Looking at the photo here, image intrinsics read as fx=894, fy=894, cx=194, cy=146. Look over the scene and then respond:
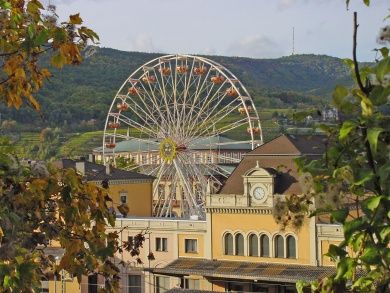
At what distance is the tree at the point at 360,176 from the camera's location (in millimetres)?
4719

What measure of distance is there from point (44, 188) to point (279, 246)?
36.4 metres

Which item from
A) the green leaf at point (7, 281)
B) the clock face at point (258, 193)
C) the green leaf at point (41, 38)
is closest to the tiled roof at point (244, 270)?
the clock face at point (258, 193)

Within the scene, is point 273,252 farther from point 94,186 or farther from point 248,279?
point 94,186

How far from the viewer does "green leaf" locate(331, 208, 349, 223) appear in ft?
15.9

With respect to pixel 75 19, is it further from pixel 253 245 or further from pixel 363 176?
pixel 253 245

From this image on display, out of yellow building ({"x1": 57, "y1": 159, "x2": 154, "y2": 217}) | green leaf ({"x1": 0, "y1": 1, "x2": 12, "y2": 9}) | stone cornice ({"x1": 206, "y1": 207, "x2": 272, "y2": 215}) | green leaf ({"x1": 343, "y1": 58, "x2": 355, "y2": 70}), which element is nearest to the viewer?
green leaf ({"x1": 343, "y1": 58, "x2": 355, "y2": 70})

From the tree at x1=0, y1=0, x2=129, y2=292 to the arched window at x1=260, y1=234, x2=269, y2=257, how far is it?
118 feet

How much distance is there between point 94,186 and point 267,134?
123 meters

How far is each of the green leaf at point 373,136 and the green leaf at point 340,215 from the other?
0.44m

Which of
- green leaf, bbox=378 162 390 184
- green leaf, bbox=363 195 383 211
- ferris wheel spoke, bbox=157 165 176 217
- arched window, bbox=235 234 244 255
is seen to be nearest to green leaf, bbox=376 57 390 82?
green leaf, bbox=378 162 390 184

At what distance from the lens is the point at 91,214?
7.30m

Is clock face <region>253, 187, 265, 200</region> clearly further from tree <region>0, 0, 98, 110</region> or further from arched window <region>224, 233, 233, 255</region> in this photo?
tree <region>0, 0, 98, 110</region>

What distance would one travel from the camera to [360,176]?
4867mm

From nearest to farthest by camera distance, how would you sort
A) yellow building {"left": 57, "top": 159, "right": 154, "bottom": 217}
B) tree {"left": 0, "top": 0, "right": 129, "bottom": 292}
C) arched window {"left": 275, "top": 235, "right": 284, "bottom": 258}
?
tree {"left": 0, "top": 0, "right": 129, "bottom": 292} < arched window {"left": 275, "top": 235, "right": 284, "bottom": 258} < yellow building {"left": 57, "top": 159, "right": 154, "bottom": 217}
